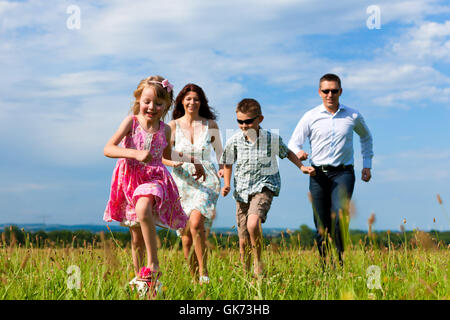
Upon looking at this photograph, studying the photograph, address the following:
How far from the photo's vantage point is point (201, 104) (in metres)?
6.44

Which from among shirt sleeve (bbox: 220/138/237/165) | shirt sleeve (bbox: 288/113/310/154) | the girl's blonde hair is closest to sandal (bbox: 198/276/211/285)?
shirt sleeve (bbox: 220/138/237/165)

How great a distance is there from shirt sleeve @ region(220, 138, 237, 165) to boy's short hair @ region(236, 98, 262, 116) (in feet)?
1.43

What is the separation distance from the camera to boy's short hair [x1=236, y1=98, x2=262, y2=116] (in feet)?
19.9

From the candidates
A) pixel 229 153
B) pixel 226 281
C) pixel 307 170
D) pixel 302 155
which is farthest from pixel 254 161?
pixel 226 281

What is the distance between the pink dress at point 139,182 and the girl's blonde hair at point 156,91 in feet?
0.90

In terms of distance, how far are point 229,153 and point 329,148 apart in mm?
1439

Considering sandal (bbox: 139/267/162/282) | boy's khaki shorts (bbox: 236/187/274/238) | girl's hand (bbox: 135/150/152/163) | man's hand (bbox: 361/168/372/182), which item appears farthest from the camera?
man's hand (bbox: 361/168/372/182)

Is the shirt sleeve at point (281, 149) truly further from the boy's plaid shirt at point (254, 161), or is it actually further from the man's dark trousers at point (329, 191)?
the man's dark trousers at point (329, 191)

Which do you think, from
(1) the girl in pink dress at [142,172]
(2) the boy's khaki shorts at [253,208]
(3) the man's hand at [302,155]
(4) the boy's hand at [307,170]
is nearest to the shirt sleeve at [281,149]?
(3) the man's hand at [302,155]

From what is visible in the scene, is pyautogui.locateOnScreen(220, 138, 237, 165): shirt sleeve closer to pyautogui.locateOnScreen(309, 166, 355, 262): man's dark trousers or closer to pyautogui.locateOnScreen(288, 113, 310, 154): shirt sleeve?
pyautogui.locateOnScreen(288, 113, 310, 154): shirt sleeve

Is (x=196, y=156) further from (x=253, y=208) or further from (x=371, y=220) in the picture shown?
(x=371, y=220)
